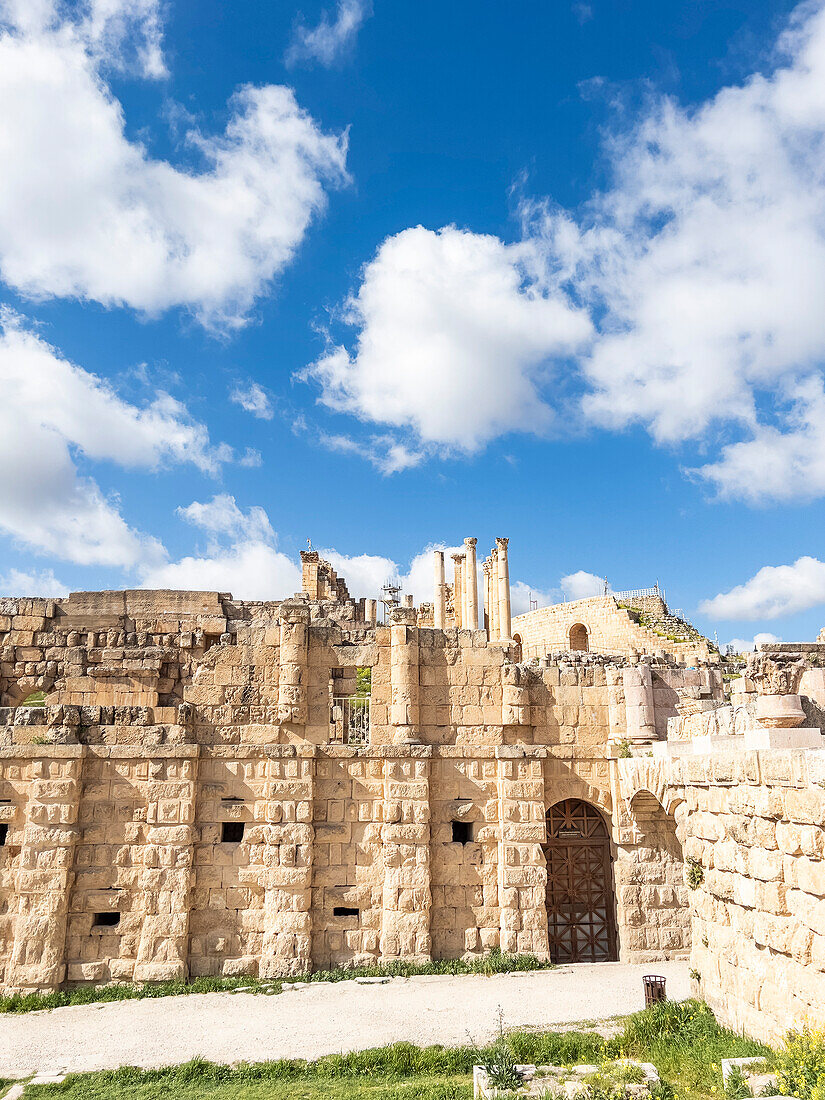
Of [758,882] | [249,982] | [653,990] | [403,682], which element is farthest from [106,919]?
[758,882]

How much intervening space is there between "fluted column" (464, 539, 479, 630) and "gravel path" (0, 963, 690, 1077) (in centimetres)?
2461

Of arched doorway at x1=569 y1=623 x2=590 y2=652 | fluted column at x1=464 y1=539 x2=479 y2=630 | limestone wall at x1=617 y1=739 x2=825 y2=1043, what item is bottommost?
limestone wall at x1=617 y1=739 x2=825 y2=1043

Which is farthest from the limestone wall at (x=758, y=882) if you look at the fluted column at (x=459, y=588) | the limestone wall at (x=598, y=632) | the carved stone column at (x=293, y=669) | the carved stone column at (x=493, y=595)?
the fluted column at (x=459, y=588)

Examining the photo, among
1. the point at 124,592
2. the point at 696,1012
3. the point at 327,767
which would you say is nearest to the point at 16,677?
the point at 124,592

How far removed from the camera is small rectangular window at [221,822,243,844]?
12773mm

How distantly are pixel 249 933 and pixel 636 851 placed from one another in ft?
21.7

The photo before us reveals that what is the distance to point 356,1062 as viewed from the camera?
346 inches

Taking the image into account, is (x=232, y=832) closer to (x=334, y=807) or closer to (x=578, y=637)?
(x=334, y=807)

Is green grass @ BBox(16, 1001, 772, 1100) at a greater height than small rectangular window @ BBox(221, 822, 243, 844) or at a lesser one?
lesser

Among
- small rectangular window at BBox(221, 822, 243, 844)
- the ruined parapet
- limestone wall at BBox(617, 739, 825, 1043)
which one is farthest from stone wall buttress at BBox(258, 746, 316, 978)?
the ruined parapet

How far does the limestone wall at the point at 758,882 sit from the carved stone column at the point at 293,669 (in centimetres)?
619

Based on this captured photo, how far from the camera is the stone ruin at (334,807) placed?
12.0 m

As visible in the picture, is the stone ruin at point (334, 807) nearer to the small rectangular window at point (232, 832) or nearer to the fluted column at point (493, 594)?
the small rectangular window at point (232, 832)

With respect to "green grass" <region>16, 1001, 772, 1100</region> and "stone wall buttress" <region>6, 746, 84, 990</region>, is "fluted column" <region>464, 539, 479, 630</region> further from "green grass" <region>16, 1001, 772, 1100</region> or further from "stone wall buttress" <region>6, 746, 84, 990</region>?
"green grass" <region>16, 1001, 772, 1100</region>
